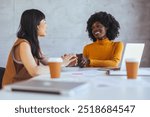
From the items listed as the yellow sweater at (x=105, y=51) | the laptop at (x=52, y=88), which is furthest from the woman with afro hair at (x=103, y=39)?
the laptop at (x=52, y=88)

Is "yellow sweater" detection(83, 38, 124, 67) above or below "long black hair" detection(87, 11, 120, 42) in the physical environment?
below

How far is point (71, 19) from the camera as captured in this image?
324 centimetres

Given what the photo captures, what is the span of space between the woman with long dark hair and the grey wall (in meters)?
1.31

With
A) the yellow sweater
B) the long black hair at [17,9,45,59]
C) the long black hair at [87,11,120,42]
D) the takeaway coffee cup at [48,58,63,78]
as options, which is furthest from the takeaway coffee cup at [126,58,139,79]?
the long black hair at [87,11,120,42]

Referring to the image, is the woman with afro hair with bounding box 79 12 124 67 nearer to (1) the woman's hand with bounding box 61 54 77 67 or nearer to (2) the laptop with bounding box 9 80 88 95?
(1) the woman's hand with bounding box 61 54 77 67

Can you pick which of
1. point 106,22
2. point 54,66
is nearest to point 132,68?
point 54,66

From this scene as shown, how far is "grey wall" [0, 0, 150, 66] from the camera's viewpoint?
127 inches

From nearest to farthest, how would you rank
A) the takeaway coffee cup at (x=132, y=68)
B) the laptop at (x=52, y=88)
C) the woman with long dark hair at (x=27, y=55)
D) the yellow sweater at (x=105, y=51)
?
1. the laptop at (x=52, y=88)
2. the takeaway coffee cup at (x=132, y=68)
3. the woman with long dark hair at (x=27, y=55)
4. the yellow sweater at (x=105, y=51)

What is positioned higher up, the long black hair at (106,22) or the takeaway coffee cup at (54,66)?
the long black hair at (106,22)

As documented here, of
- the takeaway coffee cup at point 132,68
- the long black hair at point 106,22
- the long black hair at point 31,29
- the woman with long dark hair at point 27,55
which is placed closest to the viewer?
the takeaway coffee cup at point 132,68

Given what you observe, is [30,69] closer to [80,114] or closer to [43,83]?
[43,83]

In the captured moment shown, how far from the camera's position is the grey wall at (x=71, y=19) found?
3.22 meters

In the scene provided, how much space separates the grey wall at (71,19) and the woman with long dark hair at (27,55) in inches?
51.4

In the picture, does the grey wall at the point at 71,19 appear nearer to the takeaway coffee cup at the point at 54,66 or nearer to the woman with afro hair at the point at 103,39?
the woman with afro hair at the point at 103,39
